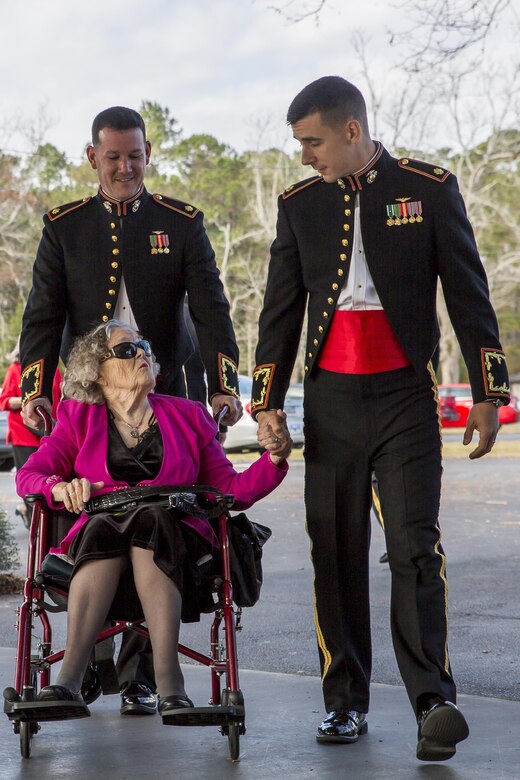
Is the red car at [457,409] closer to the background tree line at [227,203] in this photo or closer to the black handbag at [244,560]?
the background tree line at [227,203]

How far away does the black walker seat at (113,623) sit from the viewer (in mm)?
3906

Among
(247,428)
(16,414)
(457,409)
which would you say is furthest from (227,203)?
(16,414)

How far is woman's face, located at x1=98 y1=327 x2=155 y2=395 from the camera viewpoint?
471 centimetres

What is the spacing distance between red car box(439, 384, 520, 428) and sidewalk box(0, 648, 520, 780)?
28262 millimetres

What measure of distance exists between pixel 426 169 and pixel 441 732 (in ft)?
6.15

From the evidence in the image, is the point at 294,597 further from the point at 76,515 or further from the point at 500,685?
the point at 76,515

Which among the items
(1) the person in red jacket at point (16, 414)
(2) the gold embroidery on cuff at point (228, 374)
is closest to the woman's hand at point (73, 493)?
(2) the gold embroidery on cuff at point (228, 374)

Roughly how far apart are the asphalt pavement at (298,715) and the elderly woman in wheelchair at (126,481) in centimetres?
32

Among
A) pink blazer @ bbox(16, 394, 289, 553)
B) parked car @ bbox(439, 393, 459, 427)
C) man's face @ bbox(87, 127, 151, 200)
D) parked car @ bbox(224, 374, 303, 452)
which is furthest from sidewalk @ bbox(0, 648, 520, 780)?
parked car @ bbox(439, 393, 459, 427)

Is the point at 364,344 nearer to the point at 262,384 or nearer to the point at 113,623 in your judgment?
the point at 262,384

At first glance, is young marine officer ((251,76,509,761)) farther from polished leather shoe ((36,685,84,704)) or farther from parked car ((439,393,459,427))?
parked car ((439,393,459,427))

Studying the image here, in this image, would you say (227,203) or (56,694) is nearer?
(56,694)

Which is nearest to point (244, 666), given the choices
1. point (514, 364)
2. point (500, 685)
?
point (500, 685)

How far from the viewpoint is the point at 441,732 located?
3971 millimetres
